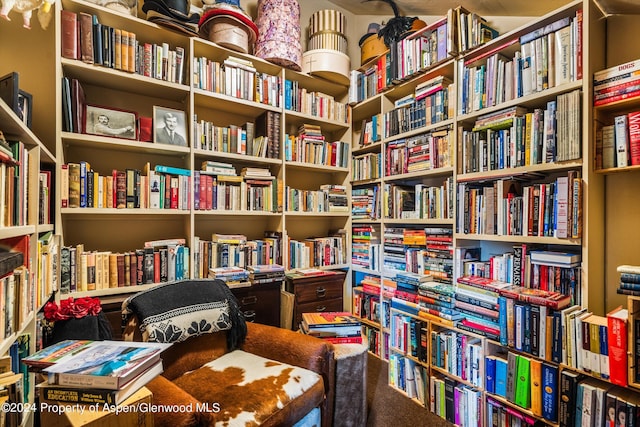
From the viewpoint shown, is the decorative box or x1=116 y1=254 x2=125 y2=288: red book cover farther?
the decorative box

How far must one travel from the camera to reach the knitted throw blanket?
1438 mm

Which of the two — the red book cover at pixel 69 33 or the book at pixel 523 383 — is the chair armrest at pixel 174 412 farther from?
the red book cover at pixel 69 33

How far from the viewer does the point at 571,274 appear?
5.15 feet

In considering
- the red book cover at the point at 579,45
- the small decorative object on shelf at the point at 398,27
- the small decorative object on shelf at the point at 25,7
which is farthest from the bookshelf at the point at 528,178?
the small decorative object on shelf at the point at 25,7

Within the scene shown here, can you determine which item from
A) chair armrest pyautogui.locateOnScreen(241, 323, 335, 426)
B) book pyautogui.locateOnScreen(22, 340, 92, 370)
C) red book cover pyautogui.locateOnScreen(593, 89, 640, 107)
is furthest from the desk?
red book cover pyautogui.locateOnScreen(593, 89, 640, 107)

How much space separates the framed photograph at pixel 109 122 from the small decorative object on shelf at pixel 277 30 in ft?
3.46

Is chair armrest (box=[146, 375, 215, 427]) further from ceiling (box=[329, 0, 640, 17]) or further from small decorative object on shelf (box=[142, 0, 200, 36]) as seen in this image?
ceiling (box=[329, 0, 640, 17])

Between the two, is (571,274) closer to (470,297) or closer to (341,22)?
(470,297)

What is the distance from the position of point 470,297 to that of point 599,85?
1.23 metres

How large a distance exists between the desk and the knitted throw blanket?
1.60 ft

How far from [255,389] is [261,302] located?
974 mm

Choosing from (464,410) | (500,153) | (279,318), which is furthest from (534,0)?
(279,318)

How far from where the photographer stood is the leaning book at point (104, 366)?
0.90 metres

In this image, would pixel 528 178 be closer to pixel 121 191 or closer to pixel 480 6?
pixel 480 6
